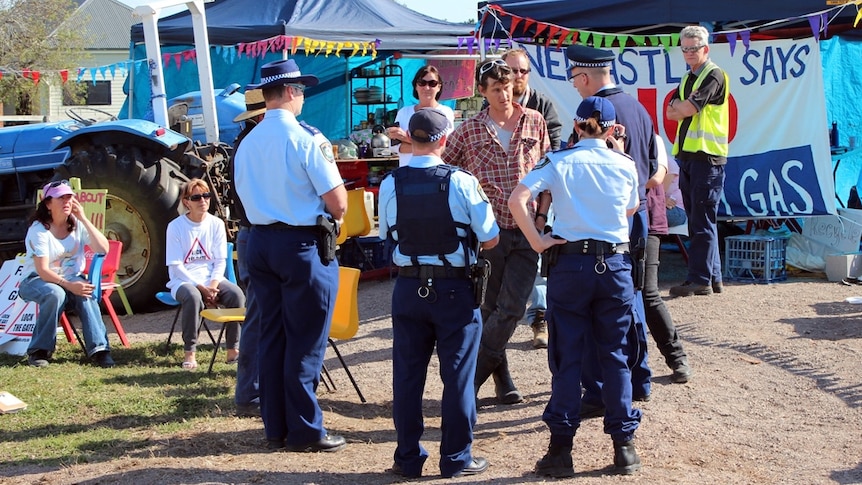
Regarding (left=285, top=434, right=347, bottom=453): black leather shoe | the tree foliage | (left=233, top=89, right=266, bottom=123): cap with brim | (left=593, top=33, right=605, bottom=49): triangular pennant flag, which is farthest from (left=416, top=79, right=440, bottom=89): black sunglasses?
the tree foliage

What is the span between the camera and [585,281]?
4422mm

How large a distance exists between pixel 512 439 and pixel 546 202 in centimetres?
125

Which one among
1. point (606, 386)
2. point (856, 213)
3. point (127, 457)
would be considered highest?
point (856, 213)

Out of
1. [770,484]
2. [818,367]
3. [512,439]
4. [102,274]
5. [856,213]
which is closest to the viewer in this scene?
[770,484]

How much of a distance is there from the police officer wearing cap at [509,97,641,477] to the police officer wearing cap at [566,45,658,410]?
2.09 ft

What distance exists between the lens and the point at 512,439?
5141mm

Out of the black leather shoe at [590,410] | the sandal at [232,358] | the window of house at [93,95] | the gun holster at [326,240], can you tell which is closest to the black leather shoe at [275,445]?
the gun holster at [326,240]

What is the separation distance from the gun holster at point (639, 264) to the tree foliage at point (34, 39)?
3129cm

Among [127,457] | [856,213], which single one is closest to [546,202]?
[127,457]

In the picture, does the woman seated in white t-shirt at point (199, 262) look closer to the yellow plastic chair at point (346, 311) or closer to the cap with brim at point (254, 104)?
the yellow plastic chair at point (346, 311)

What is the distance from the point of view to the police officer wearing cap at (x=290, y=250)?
4.75 m

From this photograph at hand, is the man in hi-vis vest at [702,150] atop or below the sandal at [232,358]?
atop

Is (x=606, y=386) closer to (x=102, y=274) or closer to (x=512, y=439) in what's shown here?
(x=512, y=439)

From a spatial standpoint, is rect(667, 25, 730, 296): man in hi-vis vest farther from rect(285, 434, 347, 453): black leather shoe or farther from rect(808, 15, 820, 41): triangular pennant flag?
rect(285, 434, 347, 453): black leather shoe
